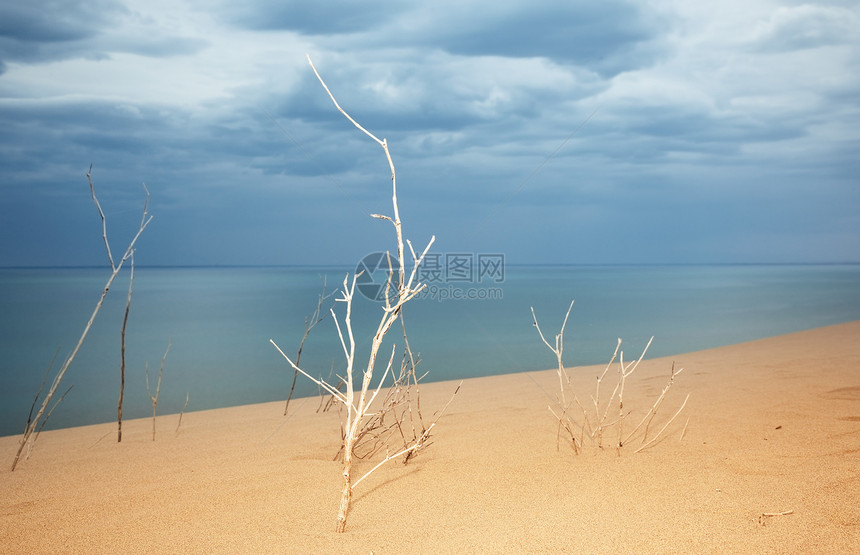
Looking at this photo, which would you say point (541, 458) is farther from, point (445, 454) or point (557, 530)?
point (557, 530)

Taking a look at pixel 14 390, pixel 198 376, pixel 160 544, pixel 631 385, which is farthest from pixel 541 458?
pixel 14 390

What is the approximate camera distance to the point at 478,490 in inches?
105

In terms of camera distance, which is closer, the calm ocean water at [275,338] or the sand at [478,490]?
the sand at [478,490]

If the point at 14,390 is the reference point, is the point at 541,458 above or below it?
above

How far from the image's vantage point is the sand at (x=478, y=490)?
2.18 m

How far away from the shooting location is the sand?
7.14 feet

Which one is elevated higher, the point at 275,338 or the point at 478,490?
the point at 478,490

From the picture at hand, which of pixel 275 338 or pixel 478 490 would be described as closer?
pixel 478 490

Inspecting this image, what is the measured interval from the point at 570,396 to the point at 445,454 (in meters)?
2.47

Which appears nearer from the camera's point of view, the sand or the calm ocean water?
the sand

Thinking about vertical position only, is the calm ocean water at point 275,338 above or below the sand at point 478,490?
below

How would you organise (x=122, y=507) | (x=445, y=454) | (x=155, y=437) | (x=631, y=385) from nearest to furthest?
(x=122, y=507), (x=445, y=454), (x=155, y=437), (x=631, y=385)

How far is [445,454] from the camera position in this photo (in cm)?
335

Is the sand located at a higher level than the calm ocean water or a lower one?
higher
